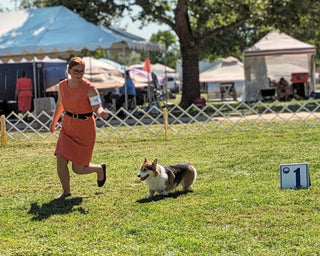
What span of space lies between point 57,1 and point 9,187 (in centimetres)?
1718

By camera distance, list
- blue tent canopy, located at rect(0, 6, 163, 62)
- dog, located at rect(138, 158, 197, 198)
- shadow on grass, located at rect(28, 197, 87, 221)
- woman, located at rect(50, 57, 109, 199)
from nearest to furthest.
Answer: shadow on grass, located at rect(28, 197, 87, 221) < dog, located at rect(138, 158, 197, 198) < woman, located at rect(50, 57, 109, 199) < blue tent canopy, located at rect(0, 6, 163, 62)

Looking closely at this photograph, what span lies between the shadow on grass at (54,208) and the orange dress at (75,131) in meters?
0.43

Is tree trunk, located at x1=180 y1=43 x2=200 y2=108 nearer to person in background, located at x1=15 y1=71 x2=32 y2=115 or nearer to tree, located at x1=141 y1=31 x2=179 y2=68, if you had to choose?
person in background, located at x1=15 y1=71 x2=32 y2=115

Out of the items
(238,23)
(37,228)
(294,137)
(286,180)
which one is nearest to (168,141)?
(294,137)

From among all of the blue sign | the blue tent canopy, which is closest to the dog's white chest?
the blue sign

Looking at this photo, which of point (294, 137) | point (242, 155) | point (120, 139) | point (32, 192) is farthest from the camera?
point (120, 139)

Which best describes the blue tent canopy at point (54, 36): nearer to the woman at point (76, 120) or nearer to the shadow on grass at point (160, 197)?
the woman at point (76, 120)

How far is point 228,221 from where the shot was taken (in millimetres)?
5254

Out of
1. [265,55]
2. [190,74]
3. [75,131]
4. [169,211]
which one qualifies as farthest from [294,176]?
[265,55]

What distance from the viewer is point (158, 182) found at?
20.8 feet

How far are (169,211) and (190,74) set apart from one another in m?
16.9

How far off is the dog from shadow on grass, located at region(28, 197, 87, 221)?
727 millimetres

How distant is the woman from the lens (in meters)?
6.41

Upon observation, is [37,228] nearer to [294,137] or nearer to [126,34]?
[294,137]
